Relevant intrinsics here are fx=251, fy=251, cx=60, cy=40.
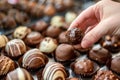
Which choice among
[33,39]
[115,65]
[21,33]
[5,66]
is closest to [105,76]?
[115,65]

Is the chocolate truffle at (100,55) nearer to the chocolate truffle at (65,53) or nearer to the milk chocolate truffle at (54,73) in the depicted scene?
the chocolate truffle at (65,53)

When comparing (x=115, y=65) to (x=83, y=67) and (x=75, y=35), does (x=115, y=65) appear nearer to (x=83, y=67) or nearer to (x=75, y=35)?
(x=83, y=67)

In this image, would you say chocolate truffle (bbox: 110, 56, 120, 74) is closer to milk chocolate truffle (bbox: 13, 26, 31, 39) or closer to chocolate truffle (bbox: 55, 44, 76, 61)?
chocolate truffle (bbox: 55, 44, 76, 61)

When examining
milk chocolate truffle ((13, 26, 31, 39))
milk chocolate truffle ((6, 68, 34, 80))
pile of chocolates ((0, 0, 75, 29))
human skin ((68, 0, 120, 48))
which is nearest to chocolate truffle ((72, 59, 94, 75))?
human skin ((68, 0, 120, 48))

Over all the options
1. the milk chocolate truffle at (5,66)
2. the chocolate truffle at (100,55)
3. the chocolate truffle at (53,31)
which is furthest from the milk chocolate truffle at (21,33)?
the chocolate truffle at (100,55)

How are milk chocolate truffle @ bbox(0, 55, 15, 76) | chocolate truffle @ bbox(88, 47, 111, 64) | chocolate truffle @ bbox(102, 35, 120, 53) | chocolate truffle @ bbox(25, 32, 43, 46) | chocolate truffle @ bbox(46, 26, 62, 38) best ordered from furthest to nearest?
chocolate truffle @ bbox(46, 26, 62, 38)
chocolate truffle @ bbox(25, 32, 43, 46)
chocolate truffle @ bbox(102, 35, 120, 53)
chocolate truffle @ bbox(88, 47, 111, 64)
milk chocolate truffle @ bbox(0, 55, 15, 76)

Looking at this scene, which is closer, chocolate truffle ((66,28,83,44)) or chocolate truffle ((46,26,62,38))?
chocolate truffle ((66,28,83,44))

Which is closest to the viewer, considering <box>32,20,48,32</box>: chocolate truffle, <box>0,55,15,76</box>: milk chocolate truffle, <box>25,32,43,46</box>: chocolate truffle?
<box>0,55,15,76</box>: milk chocolate truffle
